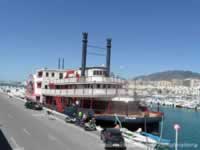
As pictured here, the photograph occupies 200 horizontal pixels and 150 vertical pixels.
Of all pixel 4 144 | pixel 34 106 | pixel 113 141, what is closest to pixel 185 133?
pixel 34 106

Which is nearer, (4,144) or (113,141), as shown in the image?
(4,144)

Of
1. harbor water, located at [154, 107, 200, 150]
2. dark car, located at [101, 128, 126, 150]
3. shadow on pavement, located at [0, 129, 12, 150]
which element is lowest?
harbor water, located at [154, 107, 200, 150]

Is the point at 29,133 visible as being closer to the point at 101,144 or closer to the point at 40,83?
the point at 101,144

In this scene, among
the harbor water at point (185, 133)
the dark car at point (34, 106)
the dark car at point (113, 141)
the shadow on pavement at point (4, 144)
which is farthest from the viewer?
the dark car at point (34, 106)

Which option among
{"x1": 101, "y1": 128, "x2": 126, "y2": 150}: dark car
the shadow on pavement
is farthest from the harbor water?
the shadow on pavement

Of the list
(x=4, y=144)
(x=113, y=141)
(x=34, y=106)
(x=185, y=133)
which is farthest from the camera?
(x=34, y=106)

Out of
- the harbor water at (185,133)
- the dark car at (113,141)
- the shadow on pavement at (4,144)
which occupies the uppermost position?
the dark car at (113,141)

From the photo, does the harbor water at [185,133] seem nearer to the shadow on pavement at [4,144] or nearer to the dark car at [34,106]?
the shadow on pavement at [4,144]

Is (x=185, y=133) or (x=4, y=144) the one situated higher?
(x=4, y=144)

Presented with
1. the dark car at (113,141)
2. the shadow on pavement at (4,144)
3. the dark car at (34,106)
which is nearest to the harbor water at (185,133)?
the dark car at (113,141)

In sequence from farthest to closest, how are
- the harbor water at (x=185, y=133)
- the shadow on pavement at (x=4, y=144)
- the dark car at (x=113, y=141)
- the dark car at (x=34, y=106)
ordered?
the dark car at (x=34, y=106), the harbor water at (x=185, y=133), the dark car at (x=113, y=141), the shadow on pavement at (x=4, y=144)

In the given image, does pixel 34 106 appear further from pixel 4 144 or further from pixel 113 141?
pixel 113 141

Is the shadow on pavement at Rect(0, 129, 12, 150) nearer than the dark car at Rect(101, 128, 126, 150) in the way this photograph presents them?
Yes

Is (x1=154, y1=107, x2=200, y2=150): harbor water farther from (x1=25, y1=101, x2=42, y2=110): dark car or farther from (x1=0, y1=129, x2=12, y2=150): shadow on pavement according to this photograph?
(x1=25, y1=101, x2=42, y2=110): dark car
